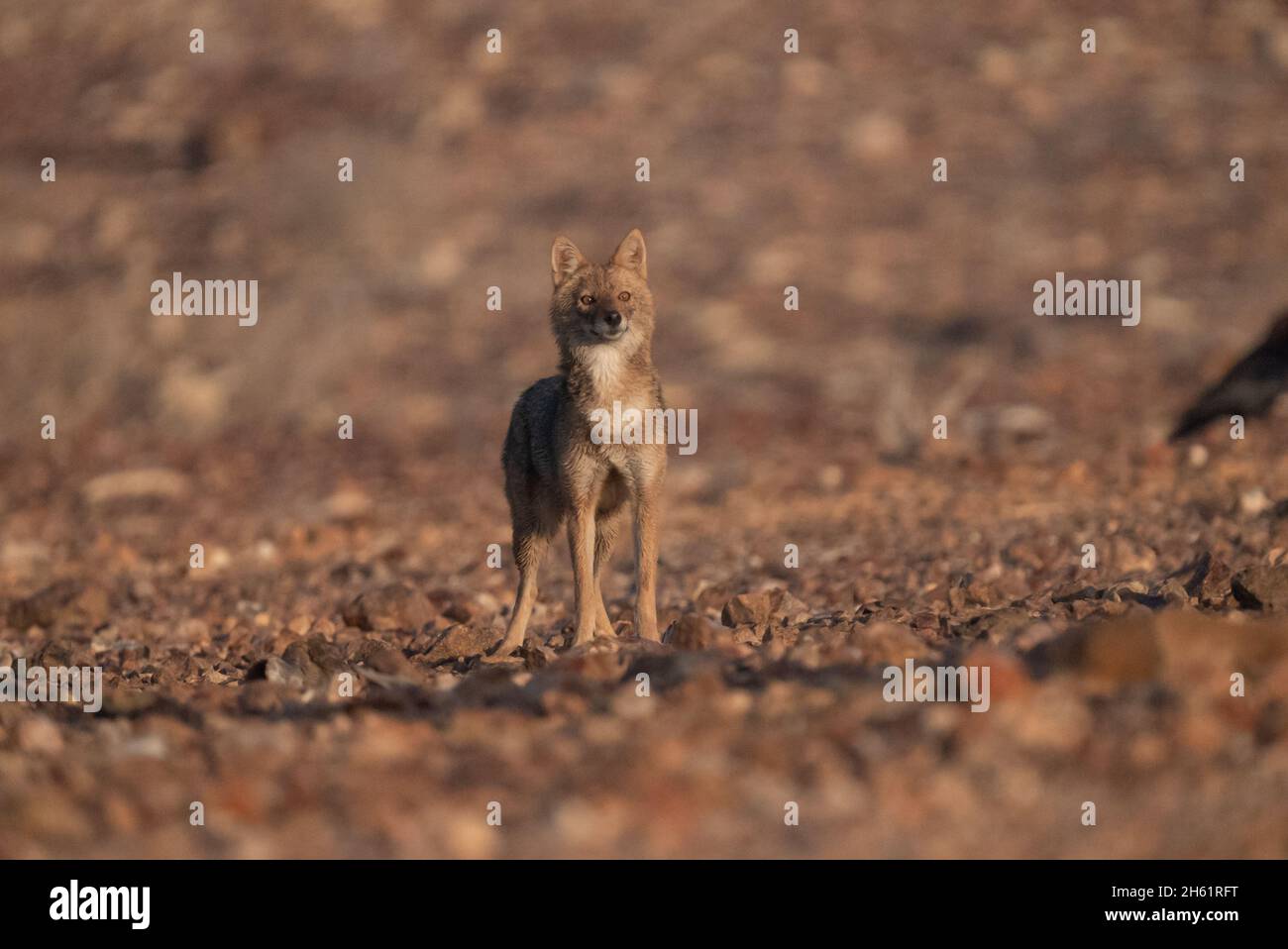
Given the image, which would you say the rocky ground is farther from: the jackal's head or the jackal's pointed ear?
the jackal's pointed ear

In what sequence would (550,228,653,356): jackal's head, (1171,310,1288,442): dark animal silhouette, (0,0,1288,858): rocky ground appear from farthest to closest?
(1171,310,1288,442): dark animal silhouette < (550,228,653,356): jackal's head < (0,0,1288,858): rocky ground

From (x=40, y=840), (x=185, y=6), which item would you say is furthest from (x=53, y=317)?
(x=40, y=840)

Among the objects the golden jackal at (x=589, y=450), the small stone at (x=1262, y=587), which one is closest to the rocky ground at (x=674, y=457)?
the small stone at (x=1262, y=587)

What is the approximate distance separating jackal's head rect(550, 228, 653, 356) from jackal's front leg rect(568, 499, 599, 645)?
897 mm

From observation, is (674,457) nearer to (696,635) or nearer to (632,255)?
(632,255)

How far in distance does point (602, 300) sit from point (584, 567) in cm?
143

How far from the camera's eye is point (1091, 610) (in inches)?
280

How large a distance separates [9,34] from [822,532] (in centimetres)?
2094

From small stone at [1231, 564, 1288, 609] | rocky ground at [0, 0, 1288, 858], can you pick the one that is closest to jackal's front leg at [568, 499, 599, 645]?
rocky ground at [0, 0, 1288, 858]

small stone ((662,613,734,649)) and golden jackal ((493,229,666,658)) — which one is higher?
golden jackal ((493,229,666,658))

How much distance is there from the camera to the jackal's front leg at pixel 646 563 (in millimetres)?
7676

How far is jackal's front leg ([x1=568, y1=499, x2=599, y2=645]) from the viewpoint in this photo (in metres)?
7.68

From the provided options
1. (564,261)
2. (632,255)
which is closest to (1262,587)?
(632,255)
